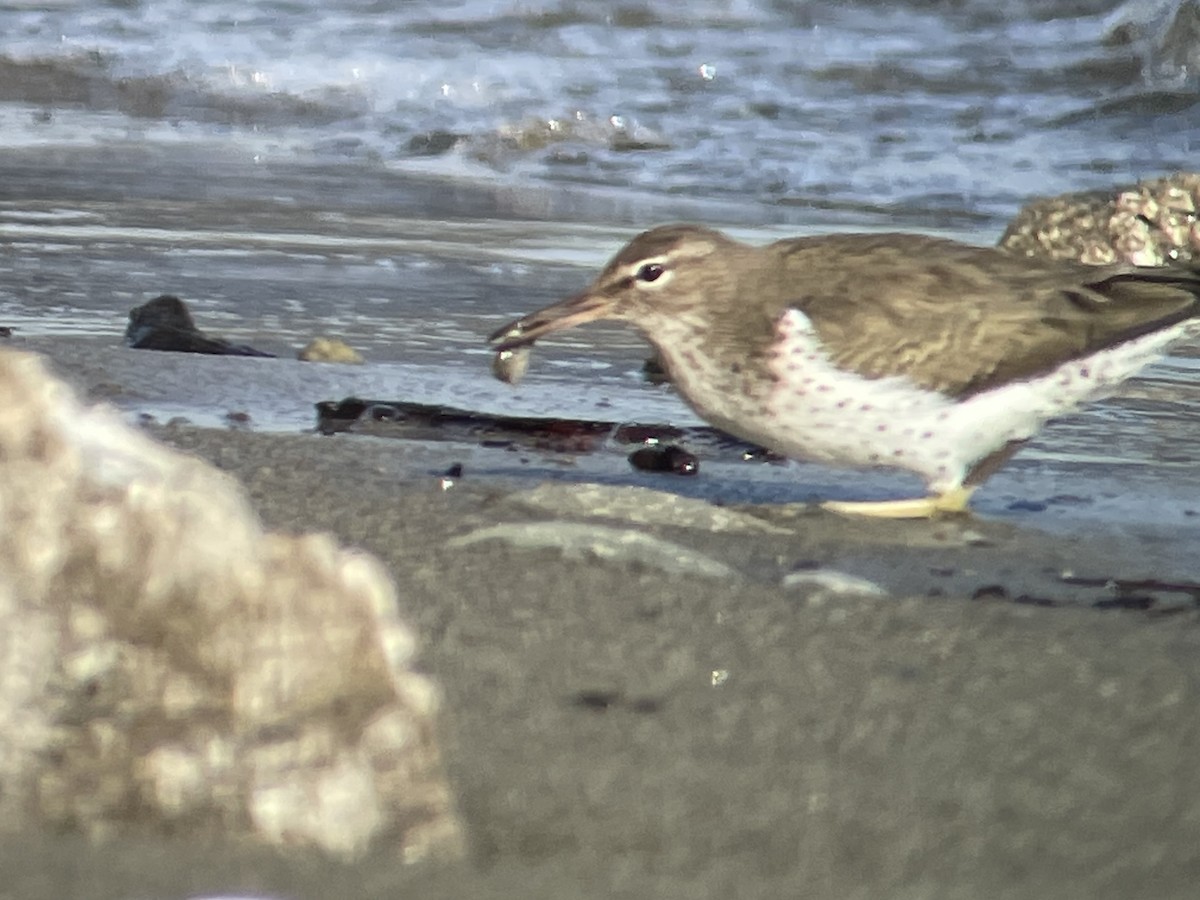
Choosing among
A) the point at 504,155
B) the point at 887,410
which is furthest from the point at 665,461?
Result: the point at 504,155

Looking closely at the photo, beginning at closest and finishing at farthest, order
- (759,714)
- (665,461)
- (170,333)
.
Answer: (759,714) < (665,461) < (170,333)

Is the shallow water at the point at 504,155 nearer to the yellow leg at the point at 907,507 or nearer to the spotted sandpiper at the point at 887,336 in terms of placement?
the yellow leg at the point at 907,507

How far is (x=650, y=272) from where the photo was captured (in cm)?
534

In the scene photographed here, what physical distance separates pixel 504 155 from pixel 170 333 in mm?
4625

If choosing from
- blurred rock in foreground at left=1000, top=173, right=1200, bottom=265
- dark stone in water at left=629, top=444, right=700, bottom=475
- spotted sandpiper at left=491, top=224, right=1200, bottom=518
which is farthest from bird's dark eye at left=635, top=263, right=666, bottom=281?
blurred rock in foreground at left=1000, top=173, right=1200, bottom=265

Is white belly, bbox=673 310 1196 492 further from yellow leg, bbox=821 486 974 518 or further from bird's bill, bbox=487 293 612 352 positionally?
bird's bill, bbox=487 293 612 352

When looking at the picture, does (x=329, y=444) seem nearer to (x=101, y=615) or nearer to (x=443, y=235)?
(x=101, y=615)

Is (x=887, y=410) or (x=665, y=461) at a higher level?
(x=887, y=410)

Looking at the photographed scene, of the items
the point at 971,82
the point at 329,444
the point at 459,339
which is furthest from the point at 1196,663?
the point at 971,82

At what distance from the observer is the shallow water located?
684cm

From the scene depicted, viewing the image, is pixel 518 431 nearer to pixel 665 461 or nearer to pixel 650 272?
pixel 665 461

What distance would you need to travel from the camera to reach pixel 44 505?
2461mm

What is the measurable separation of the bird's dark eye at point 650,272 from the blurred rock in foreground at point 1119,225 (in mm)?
3205

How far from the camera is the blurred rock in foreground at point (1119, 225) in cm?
826
